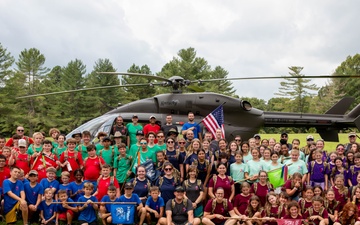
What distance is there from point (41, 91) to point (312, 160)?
52.3 m

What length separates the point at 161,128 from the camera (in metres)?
11.2

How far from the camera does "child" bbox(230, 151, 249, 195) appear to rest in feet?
28.4

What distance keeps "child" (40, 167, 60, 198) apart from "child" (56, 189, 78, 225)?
0.40 m

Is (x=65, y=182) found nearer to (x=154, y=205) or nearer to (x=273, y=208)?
(x=154, y=205)

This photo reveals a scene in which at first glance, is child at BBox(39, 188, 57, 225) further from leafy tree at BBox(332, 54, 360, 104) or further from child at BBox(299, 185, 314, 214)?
leafy tree at BBox(332, 54, 360, 104)

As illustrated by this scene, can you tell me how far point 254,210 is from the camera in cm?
764

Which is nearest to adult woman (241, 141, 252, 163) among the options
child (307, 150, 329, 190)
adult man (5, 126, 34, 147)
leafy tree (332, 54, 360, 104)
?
child (307, 150, 329, 190)

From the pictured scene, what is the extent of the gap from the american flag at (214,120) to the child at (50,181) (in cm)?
501

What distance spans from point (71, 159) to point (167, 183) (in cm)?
238

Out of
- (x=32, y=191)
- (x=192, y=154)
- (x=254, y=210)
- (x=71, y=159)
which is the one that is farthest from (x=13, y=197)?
(x=254, y=210)

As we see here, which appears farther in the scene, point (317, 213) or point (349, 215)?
point (317, 213)

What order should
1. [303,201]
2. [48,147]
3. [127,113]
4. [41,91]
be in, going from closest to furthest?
1. [303,201]
2. [48,147]
3. [127,113]
4. [41,91]

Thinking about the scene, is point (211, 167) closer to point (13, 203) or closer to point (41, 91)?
point (13, 203)

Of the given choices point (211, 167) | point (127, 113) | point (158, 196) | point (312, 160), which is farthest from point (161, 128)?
point (312, 160)
